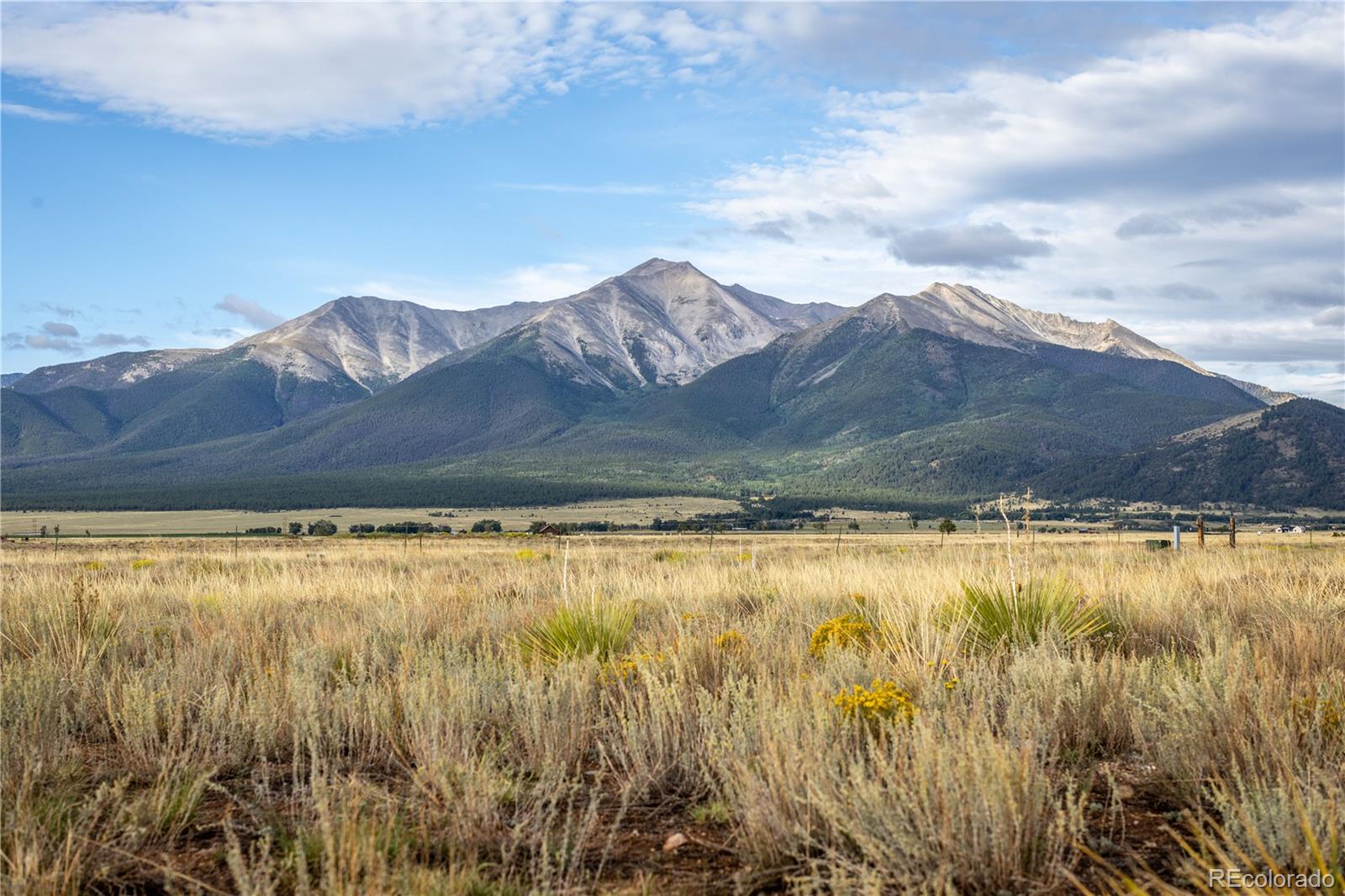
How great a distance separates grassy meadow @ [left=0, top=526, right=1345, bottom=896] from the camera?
3.59 meters

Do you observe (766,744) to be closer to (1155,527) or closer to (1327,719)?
(1327,719)

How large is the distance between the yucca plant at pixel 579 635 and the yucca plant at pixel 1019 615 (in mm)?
2591

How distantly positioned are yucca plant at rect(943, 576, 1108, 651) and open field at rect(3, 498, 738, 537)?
315 ft

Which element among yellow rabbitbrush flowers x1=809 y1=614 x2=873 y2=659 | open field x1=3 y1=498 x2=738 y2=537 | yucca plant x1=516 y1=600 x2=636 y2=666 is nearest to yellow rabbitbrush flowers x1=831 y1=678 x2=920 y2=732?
yellow rabbitbrush flowers x1=809 y1=614 x2=873 y2=659

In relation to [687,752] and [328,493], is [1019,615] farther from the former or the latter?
[328,493]

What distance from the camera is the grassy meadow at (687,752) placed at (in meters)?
3.59

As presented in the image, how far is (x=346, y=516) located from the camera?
129m

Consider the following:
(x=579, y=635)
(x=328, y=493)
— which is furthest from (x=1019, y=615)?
(x=328, y=493)

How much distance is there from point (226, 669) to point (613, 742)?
137 inches

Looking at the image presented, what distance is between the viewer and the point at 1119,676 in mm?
5836

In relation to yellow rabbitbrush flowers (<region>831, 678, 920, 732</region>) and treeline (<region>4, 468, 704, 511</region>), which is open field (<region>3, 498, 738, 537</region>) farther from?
yellow rabbitbrush flowers (<region>831, 678, 920, 732</region>)

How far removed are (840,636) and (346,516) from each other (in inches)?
5145

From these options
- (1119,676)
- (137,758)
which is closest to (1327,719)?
(1119,676)

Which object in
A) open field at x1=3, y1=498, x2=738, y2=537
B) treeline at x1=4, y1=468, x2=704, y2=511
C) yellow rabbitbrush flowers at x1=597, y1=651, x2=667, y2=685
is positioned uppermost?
yellow rabbitbrush flowers at x1=597, y1=651, x2=667, y2=685
